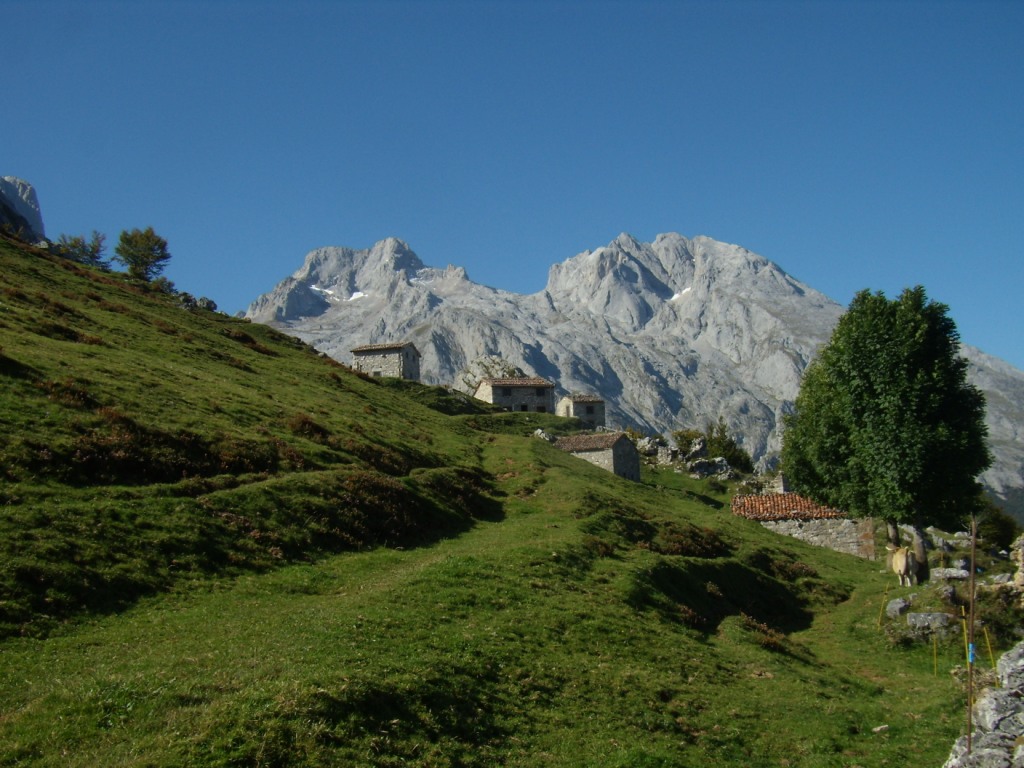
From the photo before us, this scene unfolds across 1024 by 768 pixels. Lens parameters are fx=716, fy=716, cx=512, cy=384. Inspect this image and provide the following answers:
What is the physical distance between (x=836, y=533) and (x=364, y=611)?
149 feet

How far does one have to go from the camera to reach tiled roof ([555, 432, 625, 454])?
73562mm

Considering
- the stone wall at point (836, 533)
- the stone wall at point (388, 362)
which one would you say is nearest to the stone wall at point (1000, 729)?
the stone wall at point (836, 533)

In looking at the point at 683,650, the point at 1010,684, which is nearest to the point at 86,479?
the point at 683,650

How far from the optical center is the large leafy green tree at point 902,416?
41.3m

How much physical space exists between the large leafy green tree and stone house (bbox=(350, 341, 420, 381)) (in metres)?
74.4

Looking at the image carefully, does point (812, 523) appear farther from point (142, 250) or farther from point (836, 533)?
point (142, 250)

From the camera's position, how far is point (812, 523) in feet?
187

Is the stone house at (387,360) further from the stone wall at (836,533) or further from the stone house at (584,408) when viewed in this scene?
the stone wall at (836,533)

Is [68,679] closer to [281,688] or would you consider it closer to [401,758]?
[281,688]

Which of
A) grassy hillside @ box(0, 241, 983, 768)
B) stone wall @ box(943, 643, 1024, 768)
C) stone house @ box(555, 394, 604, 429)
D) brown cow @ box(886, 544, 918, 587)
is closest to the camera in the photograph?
stone wall @ box(943, 643, 1024, 768)

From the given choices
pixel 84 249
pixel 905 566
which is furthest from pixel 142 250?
pixel 905 566

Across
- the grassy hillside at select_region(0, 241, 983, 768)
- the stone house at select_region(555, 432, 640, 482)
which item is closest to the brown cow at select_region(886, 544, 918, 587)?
the grassy hillside at select_region(0, 241, 983, 768)

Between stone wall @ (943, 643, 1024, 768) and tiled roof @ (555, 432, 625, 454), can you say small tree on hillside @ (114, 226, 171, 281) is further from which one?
stone wall @ (943, 643, 1024, 768)

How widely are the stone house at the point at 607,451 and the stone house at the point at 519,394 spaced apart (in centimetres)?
3712
